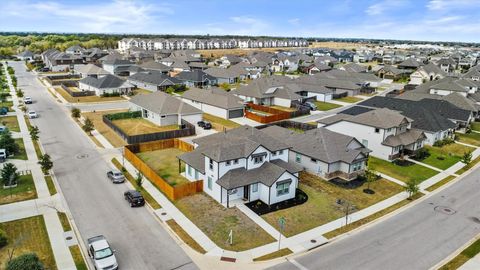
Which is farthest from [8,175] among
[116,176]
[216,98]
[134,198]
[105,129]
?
[216,98]

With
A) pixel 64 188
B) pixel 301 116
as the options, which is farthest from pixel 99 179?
pixel 301 116

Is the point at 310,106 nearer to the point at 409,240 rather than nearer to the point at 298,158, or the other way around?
the point at 298,158

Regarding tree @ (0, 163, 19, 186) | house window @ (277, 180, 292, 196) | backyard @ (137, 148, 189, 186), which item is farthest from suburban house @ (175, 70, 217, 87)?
house window @ (277, 180, 292, 196)

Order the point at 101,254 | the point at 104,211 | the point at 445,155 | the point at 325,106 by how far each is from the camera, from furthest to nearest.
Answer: the point at 325,106 → the point at 445,155 → the point at 104,211 → the point at 101,254

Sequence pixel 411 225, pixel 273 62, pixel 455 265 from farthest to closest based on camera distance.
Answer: pixel 273 62, pixel 411 225, pixel 455 265

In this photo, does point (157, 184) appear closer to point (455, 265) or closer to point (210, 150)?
point (210, 150)

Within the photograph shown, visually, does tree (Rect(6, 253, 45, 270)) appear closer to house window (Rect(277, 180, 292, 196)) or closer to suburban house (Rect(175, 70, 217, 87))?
house window (Rect(277, 180, 292, 196))

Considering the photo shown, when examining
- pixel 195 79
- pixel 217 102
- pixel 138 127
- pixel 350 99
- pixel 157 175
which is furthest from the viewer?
pixel 195 79
